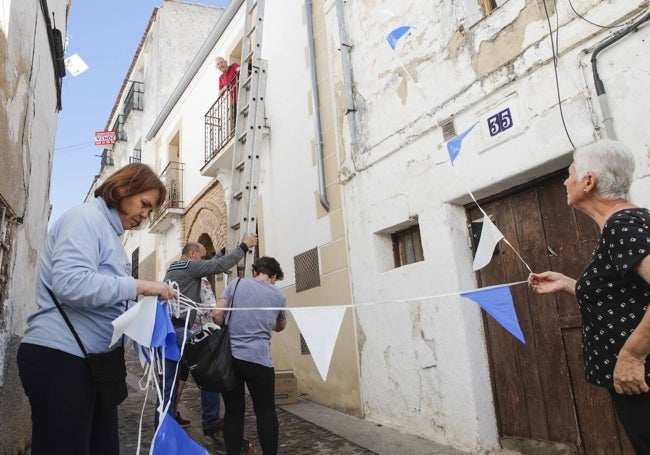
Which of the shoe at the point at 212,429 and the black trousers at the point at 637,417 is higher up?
the black trousers at the point at 637,417

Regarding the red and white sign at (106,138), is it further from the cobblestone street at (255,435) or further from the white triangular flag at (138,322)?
A: the white triangular flag at (138,322)

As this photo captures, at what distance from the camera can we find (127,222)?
6.63 feet

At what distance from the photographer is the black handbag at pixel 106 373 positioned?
5.62ft

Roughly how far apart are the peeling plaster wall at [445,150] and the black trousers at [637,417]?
5.31 ft

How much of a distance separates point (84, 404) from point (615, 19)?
11.3 feet

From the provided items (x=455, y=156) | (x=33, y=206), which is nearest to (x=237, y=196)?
(x=33, y=206)

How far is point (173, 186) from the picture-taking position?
35.6 feet

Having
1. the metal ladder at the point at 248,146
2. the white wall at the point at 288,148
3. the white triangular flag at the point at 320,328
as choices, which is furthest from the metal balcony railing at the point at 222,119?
the white triangular flag at the point at 320,328

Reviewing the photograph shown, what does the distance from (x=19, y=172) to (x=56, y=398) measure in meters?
2.36

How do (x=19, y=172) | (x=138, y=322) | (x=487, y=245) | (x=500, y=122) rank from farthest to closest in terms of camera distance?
(x=500, y=122) < (x=19, y=172) < (x=487, y=245) < (x=138, y=322)

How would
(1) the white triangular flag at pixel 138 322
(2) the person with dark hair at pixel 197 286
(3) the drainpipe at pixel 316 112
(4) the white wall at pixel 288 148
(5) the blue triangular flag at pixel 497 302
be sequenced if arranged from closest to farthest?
(1) the white triangular flag at pixel 138 322 → (5) the blue triangular flag at pixel 497 302 → (2) the person with dark hair at pixel 197 286 → (3) the drainpipe at pixel 316 112 → (4) the white wall at pixel 288 148

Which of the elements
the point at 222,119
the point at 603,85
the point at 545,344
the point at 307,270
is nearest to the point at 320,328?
the point at 545,344

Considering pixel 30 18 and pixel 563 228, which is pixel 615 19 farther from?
pixel 30 18

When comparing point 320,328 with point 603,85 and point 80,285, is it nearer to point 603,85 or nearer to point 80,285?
point 80,285
